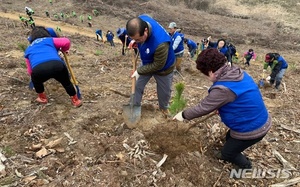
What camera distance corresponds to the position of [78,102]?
4652 mm

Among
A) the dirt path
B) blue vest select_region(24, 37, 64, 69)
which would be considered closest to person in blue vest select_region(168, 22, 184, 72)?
blue vest select_region(24, 37, 64, 69)

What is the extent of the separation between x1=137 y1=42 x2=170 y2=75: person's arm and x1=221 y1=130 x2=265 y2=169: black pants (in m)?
1.32

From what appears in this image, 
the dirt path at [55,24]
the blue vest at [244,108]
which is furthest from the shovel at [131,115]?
the dirt path at [55,24]

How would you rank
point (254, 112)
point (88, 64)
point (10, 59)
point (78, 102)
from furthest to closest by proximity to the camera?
point (88, 64)
point (10, 59)
point (78, 102)
point (254, 112)

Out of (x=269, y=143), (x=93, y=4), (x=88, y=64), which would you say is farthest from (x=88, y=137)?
(x=93, y=4)

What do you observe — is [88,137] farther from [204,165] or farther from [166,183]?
[204,165]

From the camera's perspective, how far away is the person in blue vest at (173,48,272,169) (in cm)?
287

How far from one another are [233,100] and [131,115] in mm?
1806

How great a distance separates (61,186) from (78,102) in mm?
1840

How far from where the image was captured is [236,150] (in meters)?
3.36

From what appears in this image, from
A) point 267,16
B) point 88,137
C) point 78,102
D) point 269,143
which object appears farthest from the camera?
point 267,16

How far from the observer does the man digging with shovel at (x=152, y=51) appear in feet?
11.5

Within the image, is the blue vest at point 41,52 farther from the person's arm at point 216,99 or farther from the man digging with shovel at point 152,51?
the person's arm at point 216,99

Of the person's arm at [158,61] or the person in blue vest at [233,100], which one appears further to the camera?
the person's arm at [158,61]
